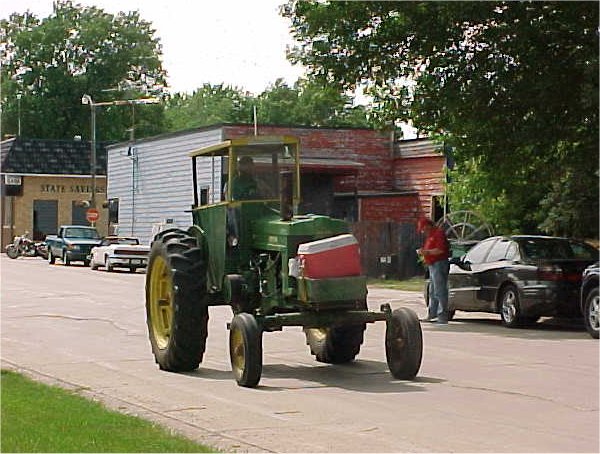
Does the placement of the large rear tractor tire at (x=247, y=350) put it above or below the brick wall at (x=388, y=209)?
below

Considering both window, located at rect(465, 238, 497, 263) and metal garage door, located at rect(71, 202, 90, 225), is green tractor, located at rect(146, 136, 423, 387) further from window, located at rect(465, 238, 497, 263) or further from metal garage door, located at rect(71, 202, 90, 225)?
metal garage door, located at rect(71, 202, 90, 225)

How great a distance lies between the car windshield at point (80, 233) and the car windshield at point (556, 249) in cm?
3026

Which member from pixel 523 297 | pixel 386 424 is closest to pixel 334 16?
pixel 523 297

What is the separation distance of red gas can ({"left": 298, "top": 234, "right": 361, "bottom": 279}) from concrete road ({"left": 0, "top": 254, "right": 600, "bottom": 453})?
1.22 meters

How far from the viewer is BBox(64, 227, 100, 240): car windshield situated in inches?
1912

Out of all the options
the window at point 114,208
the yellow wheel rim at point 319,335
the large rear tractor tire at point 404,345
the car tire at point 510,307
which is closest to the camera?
the large rear tractor tire at point 404,345

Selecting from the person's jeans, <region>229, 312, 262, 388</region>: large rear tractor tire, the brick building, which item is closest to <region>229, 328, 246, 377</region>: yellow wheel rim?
<region>229, 312, 262, 388</region>: large rear tractor tire

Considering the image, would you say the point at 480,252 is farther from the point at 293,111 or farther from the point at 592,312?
the point at 293,111

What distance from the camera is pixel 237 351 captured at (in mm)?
13297

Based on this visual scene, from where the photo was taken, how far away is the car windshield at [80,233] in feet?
159

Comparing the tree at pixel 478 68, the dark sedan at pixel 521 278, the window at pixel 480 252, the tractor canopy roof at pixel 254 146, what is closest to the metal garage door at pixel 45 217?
the tree at pixel 478 68

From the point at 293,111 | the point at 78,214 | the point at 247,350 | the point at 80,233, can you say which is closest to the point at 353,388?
the point at 247,350

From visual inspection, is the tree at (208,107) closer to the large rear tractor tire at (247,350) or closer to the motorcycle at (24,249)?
the motorcycle at (24,249)

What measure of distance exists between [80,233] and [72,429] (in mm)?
39477
